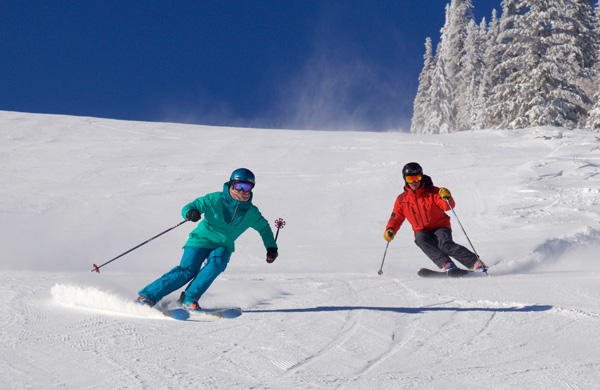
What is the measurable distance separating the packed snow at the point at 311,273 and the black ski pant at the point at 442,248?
46cm

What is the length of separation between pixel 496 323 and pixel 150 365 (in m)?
2.56

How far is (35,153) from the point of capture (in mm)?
16234

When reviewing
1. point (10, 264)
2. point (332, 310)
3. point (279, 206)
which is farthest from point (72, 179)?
point (332, 310)

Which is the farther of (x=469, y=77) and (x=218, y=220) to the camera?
(x=469, y=77)

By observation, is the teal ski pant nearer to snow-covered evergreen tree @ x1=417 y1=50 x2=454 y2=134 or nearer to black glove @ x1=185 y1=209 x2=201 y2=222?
black glove @ x1=185 y1=209 x2=201 y2=222

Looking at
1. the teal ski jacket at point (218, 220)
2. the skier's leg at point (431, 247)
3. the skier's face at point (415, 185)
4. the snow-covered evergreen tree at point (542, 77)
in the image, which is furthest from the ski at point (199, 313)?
the snow-covered evergreen tree at point (542, 77)

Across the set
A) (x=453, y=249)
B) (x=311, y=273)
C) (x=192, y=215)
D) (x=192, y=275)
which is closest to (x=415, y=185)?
(x=453, y=249)

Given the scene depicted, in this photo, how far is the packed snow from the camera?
9.52 feet

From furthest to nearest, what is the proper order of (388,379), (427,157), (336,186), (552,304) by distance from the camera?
(427,157) → (336,186) → (552,304) → (388,379)

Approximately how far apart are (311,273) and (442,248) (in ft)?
5.66

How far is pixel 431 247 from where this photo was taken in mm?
6344

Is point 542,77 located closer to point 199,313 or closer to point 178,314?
point 199,313

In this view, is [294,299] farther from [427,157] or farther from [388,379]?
[427,157]

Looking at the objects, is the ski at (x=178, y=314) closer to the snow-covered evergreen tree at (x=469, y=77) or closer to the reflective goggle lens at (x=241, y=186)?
the reflective goggle lens at (x=241, y=186)
